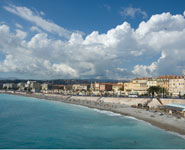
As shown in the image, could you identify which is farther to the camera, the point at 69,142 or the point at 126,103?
the point at 126,103

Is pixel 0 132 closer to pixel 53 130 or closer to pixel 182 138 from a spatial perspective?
pixel 53 130

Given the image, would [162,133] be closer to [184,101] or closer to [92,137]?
[92,137]

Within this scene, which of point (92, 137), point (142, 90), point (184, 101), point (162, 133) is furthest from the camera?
point (142, 90)

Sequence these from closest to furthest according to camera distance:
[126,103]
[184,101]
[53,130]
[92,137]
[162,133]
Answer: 1. [92,137]
2. [162,133]
3. [53,130]
4. [184,101]
5. [126,103]

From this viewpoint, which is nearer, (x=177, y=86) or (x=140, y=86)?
(x=177, y=86)

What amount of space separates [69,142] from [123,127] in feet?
43.6

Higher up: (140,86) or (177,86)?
(177,86)

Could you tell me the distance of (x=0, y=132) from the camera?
3291 cm

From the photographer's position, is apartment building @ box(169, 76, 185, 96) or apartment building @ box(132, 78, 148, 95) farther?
apartment building @ box(132, 78, 148, 95)

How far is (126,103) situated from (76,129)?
4858cm

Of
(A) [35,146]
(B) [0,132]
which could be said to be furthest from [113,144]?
(B) [0,132]

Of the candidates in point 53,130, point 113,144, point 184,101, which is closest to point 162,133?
point 113,144

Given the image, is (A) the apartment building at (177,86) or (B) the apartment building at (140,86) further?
(B) the apartment building at (140,86)

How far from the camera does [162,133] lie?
32406 mm
